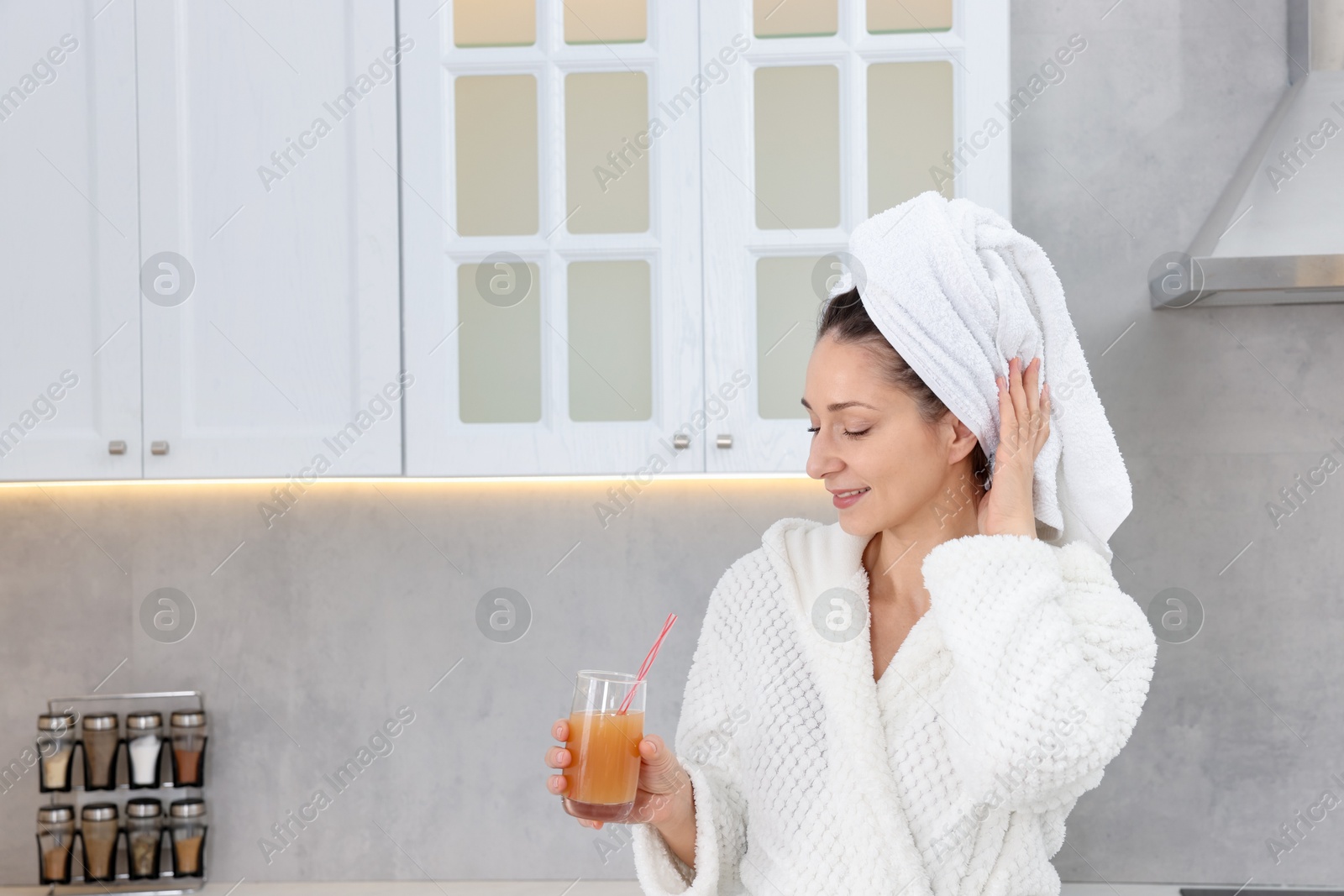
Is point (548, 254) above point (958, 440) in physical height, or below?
above

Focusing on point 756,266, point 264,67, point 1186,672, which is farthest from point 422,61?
point 1186,672

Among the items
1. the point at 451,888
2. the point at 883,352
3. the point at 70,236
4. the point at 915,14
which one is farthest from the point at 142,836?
the point at 915,14

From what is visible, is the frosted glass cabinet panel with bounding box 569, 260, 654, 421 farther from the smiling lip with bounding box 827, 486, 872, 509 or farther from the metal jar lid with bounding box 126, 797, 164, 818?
the metal jar lid with bounding box 126, 797, 164, 818

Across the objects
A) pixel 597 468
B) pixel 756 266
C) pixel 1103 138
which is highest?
pixel 1103 138

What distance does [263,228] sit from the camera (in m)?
1.71

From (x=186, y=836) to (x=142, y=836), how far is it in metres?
0.07

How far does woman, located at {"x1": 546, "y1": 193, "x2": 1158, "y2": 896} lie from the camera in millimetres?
1119

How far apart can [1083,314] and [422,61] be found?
124cm

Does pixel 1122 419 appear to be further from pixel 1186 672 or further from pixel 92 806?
pixel 92 806

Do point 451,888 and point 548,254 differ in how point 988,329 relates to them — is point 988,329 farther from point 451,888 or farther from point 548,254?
point 451,888

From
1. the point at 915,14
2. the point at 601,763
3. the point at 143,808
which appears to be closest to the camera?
the point at 601,763

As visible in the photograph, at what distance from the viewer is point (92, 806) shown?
1914 mm

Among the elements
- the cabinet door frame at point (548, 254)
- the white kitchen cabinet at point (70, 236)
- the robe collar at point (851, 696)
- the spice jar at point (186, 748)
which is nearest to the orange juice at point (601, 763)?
the robe collar at point (851, 696)

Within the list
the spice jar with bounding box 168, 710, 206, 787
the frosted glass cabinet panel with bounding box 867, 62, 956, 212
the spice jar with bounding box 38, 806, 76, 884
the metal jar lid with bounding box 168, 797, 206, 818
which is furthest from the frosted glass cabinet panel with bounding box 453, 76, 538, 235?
the spice jar with bounding box 38, 806, 76, 884
